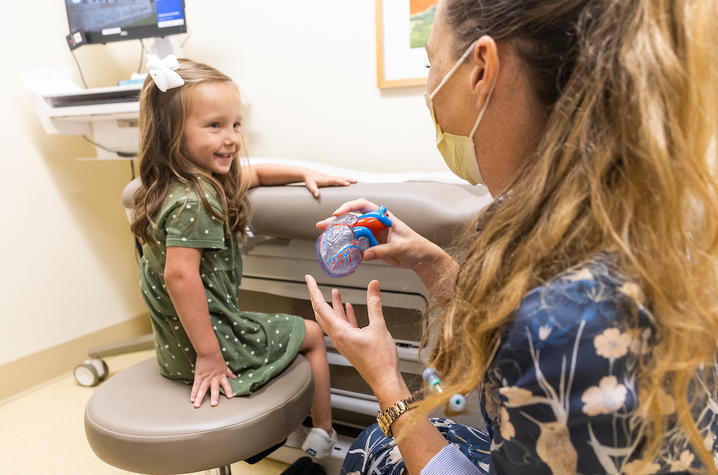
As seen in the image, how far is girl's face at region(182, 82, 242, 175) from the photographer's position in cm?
115

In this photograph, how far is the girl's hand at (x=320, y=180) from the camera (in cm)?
122

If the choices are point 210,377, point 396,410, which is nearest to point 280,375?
point 210,377

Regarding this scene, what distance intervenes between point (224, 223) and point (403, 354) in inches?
21.2

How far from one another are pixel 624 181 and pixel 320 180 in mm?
824

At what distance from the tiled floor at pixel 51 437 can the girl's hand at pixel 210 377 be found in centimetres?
55

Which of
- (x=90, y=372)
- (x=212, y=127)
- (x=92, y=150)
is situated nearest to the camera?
(x=212, y=127)

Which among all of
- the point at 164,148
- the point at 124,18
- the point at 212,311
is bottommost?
the point at 212,311

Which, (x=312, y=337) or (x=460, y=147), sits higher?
(x=460, y=147)

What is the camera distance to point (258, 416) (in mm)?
984

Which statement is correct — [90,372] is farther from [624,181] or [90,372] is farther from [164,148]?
[624,181]

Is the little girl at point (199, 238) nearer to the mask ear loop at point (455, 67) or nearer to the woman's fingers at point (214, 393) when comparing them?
the woman's fingers at point (214, 393)

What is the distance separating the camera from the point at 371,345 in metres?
0.73

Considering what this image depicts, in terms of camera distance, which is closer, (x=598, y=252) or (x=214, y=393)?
(x=598, y=252)

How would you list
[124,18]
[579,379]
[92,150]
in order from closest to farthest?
[579,379] < [124,18] < [92,150]
